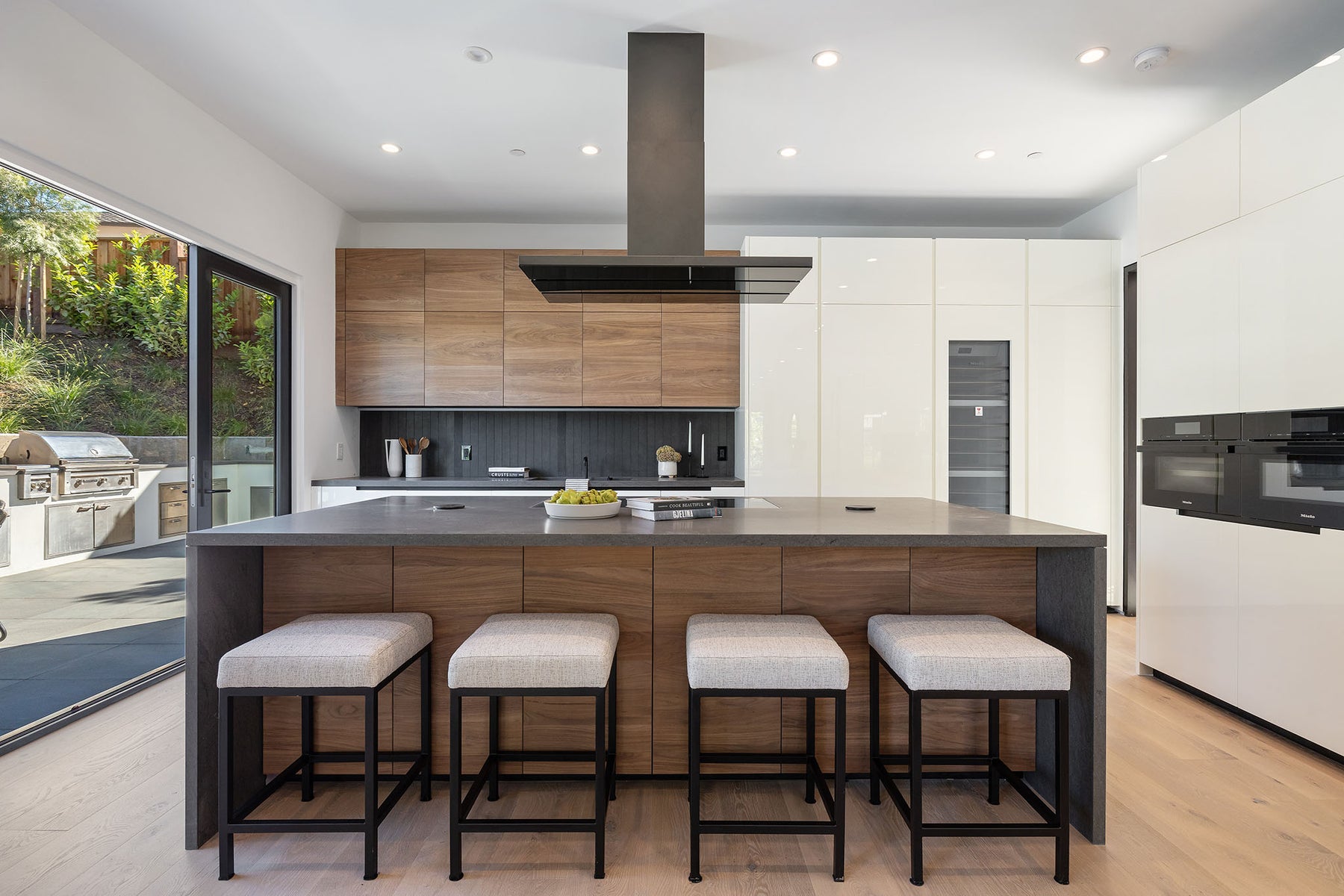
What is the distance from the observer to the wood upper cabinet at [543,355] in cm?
431

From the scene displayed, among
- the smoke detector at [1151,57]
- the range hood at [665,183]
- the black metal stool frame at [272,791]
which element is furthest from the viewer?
the smoke detector at [1151,57]

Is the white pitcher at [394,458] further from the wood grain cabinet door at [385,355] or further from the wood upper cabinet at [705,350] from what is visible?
the wood upper cabinet at [705,350]

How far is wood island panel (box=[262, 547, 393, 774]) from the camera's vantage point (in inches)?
81.7

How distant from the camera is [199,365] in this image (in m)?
3.10

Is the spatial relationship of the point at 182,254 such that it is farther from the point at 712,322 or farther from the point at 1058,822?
the point at 1058,822

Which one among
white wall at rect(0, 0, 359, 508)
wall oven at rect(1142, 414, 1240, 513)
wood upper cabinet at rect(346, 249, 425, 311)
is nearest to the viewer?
white wall at rect(0, 0, 359, 508)

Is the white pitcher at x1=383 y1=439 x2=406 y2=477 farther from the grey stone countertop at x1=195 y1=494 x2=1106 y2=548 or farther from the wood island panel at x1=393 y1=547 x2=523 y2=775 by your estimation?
the wood island panel at x1=393 y1=547 x2=523 y2=775

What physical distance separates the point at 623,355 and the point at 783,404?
1.08m

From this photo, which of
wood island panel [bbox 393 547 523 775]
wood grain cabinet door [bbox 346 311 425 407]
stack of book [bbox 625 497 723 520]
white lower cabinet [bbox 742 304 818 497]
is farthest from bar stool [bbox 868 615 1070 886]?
wood grain cabinet door [bbox 346 311 425 407]

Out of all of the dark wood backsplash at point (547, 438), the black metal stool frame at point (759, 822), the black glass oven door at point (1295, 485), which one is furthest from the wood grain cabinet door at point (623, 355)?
the black glass oven door at point (1295, 485)

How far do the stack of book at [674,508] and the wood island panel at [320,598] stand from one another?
79 centimetres

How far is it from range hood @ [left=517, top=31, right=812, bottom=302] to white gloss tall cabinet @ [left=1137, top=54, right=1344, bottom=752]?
175cm

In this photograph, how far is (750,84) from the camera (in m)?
2.76

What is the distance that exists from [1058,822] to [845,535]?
864 mm
